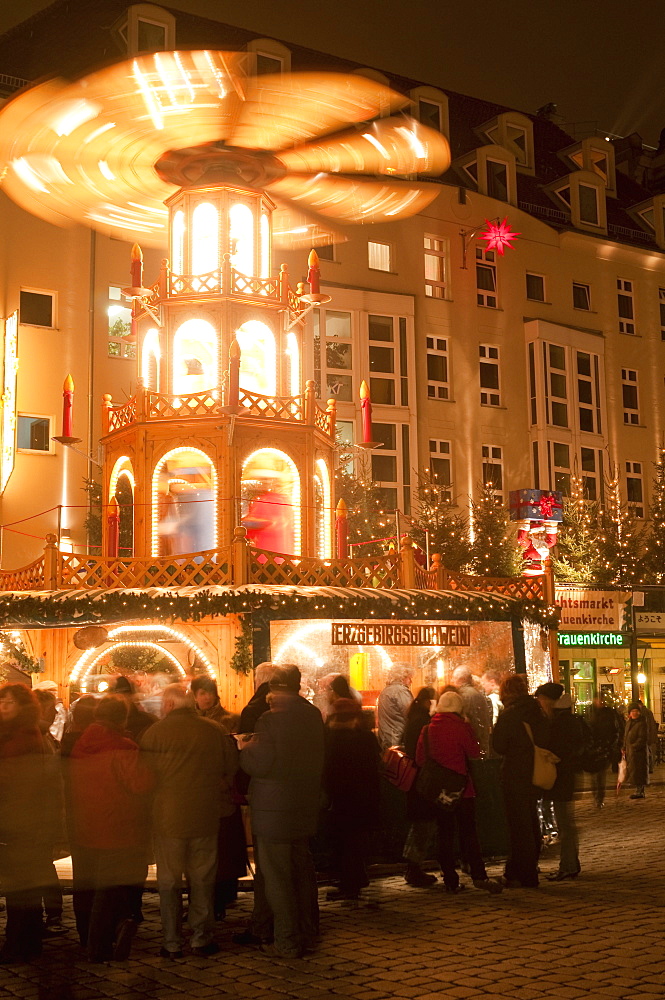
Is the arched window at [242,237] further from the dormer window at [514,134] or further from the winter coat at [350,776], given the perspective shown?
the dormer window at [514,134]

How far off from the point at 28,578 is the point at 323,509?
5.68 m

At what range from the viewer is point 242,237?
819 inches

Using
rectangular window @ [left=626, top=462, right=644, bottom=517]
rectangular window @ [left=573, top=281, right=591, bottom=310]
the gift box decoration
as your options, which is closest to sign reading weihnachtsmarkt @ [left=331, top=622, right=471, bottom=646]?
the gift box decoration

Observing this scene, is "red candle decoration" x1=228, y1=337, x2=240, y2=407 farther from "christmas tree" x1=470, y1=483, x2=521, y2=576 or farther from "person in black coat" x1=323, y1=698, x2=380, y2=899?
"christmas tree" x1=470, y1=483, x2=521, y2=576

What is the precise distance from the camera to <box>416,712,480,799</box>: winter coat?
34.7 feet

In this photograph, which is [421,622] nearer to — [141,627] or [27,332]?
[141,627]

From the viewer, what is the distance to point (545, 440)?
1462 inches

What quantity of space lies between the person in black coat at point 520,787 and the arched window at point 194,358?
1093cm

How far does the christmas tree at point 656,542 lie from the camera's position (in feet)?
117

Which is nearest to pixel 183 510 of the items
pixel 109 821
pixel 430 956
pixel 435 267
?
pixel 109 821

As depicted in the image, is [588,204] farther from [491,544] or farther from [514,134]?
[491,544]

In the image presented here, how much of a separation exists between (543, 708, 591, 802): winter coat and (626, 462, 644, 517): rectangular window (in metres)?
29.5

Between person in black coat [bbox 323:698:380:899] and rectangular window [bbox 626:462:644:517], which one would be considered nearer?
person in black coat [bbox 323:698:380:899]

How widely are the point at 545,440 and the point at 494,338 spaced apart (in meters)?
3.72
